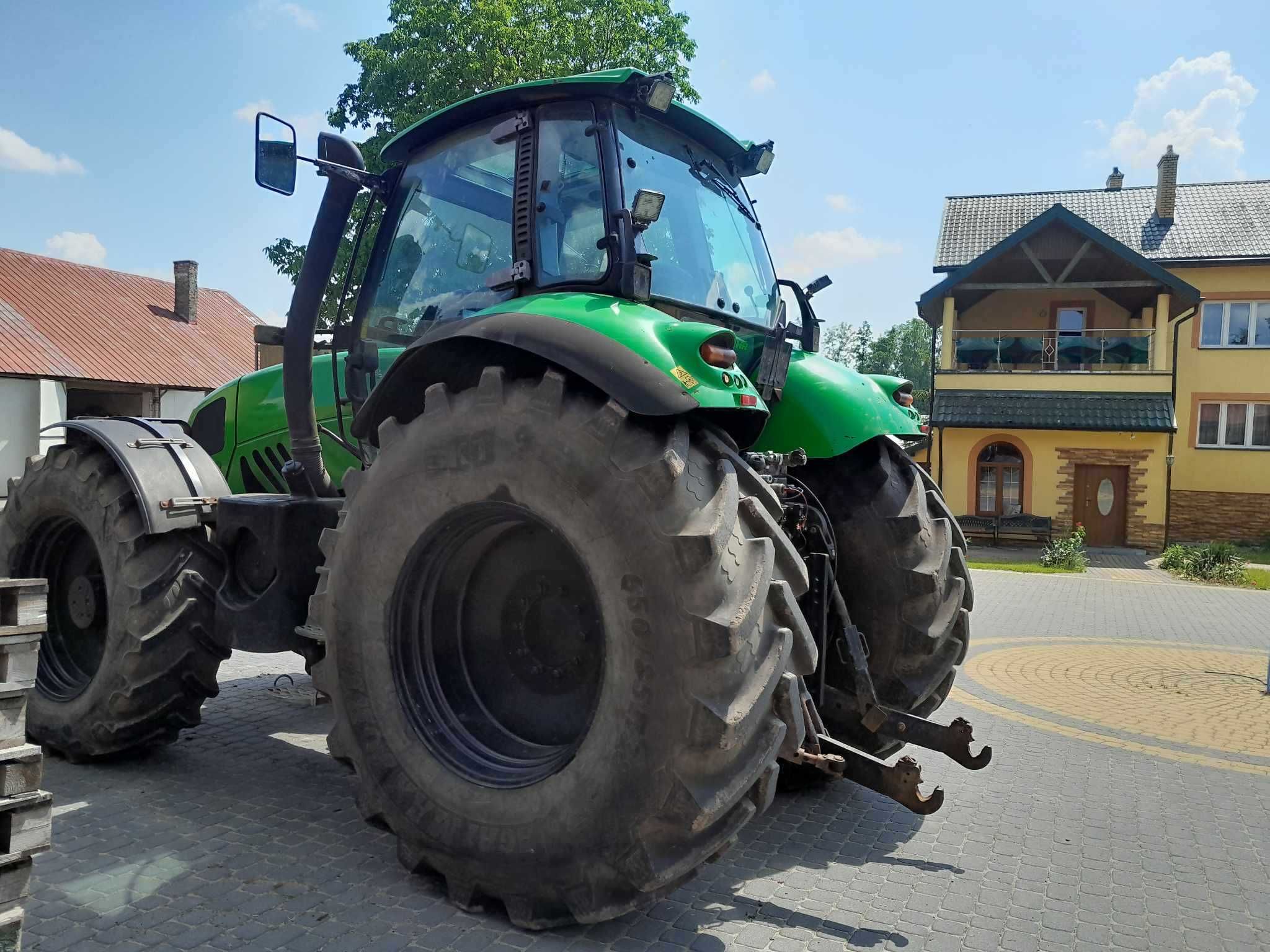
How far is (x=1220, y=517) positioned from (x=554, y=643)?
26.0 m

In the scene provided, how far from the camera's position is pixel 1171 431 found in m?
21.9

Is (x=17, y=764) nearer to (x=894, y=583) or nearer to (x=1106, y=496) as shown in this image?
(x=894, y=583)

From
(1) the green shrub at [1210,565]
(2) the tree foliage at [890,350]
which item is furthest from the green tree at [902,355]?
(1) the green shrub at [1210,565]

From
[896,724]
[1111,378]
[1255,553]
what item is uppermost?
[1111,378]

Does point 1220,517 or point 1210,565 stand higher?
point 1220,517

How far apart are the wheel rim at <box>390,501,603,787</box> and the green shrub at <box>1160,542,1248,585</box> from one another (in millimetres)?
16372

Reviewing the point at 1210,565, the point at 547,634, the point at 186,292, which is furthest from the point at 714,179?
the point at 186,292

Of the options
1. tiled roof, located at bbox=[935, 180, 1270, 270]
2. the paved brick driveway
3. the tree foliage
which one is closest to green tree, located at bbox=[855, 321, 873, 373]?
the tree foliage

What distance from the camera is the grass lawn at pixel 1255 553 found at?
20.5 metres

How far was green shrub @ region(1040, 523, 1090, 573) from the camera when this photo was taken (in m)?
17.9

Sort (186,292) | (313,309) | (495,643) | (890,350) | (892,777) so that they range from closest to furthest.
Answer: (892,777) < (495,643) < (313,309) < (186,292) < (890,350)

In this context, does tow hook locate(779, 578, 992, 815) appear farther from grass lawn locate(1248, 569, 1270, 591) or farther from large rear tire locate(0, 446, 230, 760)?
grass lawn locate(1248, 569, 1270, 591)

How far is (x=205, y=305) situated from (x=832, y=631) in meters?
35.9

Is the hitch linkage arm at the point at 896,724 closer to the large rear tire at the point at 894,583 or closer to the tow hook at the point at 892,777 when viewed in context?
the large rear tire at the point at 894,583
